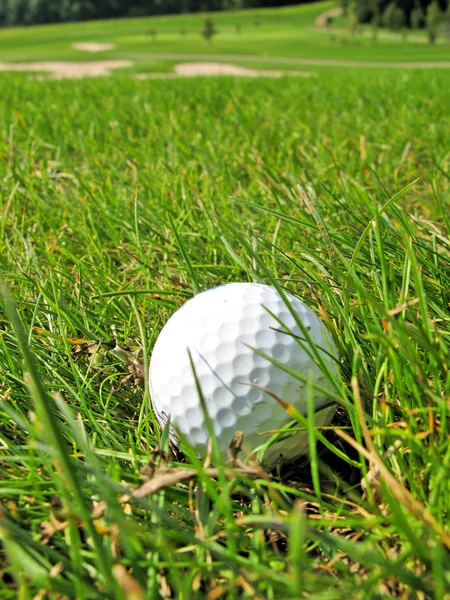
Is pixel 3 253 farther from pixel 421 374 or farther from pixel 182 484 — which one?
pixel 421 374

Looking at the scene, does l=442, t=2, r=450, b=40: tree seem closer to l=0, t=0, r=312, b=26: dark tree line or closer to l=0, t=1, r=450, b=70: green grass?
l=0, t=1, r=450, b=70: green grass

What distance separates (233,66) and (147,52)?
32.7ft

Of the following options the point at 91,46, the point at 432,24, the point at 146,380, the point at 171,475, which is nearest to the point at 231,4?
the point at 432,24

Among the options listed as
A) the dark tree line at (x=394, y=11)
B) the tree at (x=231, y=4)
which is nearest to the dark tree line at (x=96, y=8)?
the tree at (x=231, y=4)

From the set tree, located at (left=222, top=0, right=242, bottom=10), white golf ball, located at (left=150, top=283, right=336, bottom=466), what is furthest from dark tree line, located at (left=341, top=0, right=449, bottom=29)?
white golf ball, located at (left=150, top=283, right=336, bottom=466)

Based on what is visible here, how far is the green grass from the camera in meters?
25.1

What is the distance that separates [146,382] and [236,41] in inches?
1468

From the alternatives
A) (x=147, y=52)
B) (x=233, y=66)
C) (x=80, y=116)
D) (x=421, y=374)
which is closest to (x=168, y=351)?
(x=421, y=374)

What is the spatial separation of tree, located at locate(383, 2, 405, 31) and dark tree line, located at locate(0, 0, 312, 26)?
74.7 ft

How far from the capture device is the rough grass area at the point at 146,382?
81 cm

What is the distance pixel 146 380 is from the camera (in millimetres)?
1307

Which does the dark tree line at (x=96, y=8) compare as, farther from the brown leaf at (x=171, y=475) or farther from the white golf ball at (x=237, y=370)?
the brown leaf at (x=171, y=475)

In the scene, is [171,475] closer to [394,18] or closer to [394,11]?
[394,18]

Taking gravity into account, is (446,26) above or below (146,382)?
above
